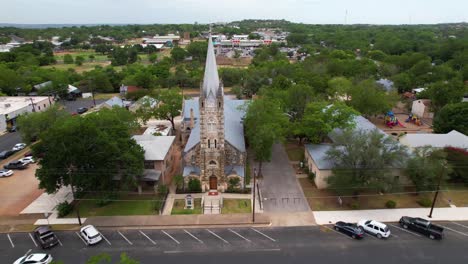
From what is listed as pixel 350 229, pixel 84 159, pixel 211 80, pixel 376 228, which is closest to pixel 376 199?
pixel 376 228

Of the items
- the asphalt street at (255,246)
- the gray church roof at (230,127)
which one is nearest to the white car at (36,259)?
the asphalt street at (255,246)

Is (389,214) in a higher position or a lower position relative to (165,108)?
lower

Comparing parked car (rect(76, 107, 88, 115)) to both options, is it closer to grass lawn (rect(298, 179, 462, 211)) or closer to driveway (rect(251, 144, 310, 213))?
driveway (rect(251, 144, 310, 213))

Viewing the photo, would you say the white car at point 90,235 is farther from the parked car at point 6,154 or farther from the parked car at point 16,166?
the parked car at point 6,154

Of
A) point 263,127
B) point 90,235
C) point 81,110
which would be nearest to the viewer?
point 90,235

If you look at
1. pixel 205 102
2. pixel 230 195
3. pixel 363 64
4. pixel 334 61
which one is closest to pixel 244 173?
pixel 230 195

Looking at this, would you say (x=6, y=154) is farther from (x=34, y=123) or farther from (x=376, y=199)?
(x=376, y=199)
